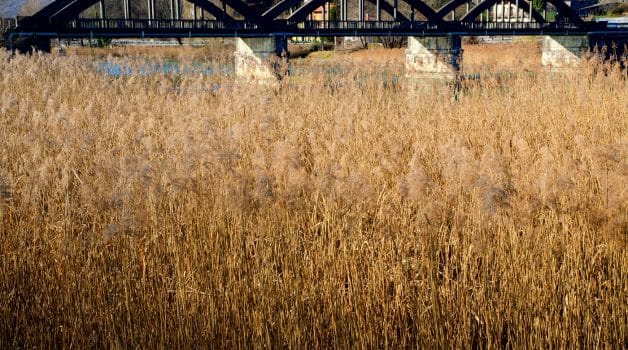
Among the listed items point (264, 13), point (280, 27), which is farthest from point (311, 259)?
point (264, 13)

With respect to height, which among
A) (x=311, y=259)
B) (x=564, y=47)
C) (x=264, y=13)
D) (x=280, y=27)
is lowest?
(x=311, y=259)

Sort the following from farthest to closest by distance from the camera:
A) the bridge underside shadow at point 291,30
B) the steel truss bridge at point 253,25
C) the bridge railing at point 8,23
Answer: the steel truss bridge at point 253,25 < the bridge underside shadow at point 291,30 < the bridge railing at point 8,23

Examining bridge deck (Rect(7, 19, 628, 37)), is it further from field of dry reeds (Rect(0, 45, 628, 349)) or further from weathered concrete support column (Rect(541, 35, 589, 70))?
field of dry reeds (Rect(0, 45, 628, 349))

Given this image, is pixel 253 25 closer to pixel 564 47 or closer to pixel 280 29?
pixel 280 29

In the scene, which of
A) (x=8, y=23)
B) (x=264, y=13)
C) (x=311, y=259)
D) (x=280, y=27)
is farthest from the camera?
(x=264, y=13)

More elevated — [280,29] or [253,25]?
[253,25]

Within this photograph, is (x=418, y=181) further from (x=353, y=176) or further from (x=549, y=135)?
(x=549, y=135)

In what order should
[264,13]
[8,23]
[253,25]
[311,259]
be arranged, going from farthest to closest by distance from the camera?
[264,13] → [253,25] → [8,23] → [311,259]


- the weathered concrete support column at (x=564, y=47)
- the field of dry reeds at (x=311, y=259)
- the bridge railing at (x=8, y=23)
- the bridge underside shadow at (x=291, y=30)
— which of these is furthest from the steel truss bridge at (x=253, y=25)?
the field of dry reeds at (x=311, y=259)

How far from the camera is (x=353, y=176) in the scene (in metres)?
3.83

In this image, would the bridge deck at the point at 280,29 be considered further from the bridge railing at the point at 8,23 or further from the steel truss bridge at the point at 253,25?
the bridge railing at the point at 8,23

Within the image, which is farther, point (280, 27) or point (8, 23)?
point (280, 27)

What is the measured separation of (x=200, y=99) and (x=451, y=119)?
3.29 metres

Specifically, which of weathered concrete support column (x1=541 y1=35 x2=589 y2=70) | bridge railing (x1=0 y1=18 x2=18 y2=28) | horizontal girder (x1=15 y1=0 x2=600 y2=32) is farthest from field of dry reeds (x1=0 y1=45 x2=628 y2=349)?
weathered concrete support column (x1=541 y1=35 x2=589 y2=70)
